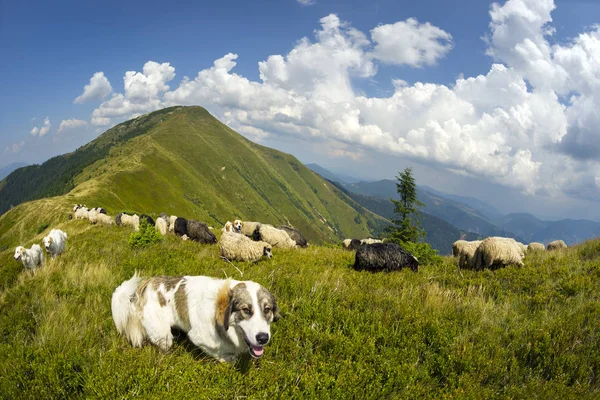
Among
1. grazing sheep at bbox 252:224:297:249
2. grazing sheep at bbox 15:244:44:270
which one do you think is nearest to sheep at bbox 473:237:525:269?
grazing sheep at bbox 252:224:297:249

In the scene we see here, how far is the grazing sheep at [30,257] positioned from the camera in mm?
10133

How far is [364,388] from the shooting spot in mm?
4008

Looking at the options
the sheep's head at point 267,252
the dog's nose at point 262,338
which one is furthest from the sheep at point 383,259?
the dog's nose at point 262,338

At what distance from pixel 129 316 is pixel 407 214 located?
3291 cm

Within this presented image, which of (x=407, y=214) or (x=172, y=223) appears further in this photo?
(x=407, y=214)

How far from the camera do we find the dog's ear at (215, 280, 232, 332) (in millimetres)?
3921

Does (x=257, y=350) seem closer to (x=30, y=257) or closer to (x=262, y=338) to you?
(x=262, y=338)

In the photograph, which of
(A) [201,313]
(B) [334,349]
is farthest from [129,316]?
(B) [334,349]

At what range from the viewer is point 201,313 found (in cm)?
416

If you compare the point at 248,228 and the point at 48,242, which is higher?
the point at 248,228

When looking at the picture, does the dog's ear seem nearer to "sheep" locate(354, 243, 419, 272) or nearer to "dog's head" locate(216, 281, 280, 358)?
"dog's head" locate(216, 281, 280, 358)

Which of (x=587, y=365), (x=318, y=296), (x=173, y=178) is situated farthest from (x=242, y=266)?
(x=173, y=178)

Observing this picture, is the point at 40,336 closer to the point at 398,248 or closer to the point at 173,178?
the point at 398,248

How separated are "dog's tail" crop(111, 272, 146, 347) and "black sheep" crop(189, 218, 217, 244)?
13058 mm
